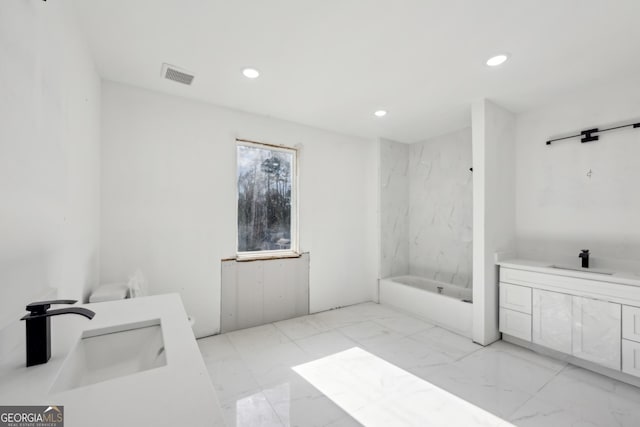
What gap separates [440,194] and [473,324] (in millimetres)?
2003

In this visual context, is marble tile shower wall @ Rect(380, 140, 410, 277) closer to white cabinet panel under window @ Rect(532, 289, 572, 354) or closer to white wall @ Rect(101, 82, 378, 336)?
white wall @ Rect(101, 82, 378, 336)

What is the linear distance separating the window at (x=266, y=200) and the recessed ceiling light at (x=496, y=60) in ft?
7.86

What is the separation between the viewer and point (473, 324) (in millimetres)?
3010

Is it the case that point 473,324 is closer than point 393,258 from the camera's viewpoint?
Yes

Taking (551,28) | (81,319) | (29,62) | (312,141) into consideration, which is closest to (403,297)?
(312,141)

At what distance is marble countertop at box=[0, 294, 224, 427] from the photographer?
2.08 feet

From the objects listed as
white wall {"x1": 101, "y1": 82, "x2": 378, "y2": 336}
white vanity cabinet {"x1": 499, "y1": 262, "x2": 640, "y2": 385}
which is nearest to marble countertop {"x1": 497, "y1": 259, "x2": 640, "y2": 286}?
white vanity cabinet {"x1": 499, "y1": 262, "x2": 640, "y2": 385}

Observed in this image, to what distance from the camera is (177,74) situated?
2469mm

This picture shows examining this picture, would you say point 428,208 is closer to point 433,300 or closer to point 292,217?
point 433,300

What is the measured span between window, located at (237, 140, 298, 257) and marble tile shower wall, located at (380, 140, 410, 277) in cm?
151

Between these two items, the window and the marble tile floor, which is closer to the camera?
the marble tile floor

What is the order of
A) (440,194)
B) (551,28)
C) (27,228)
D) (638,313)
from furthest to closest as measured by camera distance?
1. (440,194)
2. (638,313)
3. (551,28)
4. (27,228)

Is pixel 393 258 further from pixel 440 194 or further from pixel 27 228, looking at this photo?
pixel 27 228

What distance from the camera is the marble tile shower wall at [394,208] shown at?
14.3 ft
